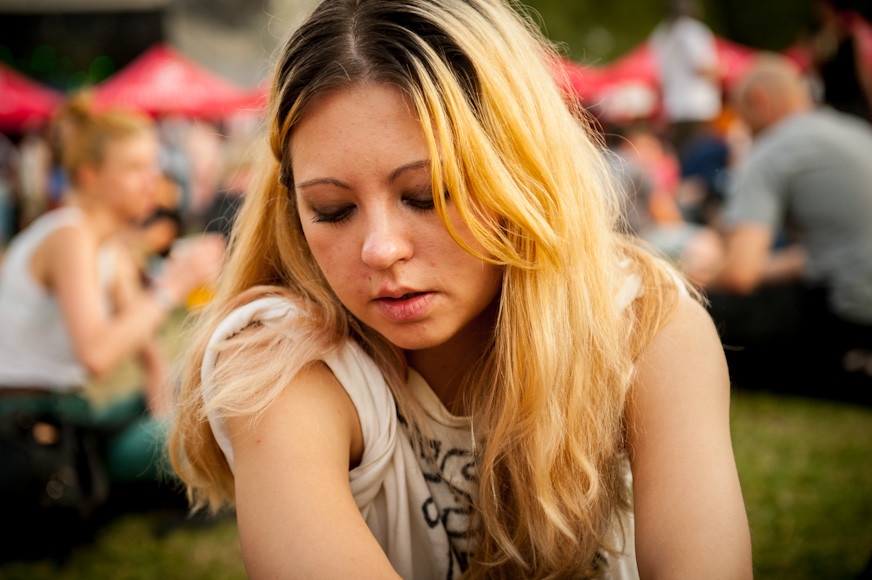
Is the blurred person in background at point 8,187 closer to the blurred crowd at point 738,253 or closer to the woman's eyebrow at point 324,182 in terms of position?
the blurred crowd at point 738,253

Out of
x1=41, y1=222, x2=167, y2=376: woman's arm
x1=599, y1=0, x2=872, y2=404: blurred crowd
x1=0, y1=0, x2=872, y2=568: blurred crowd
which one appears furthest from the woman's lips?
x1=599, y1=0, x2=872, y2=404: blurred crowd

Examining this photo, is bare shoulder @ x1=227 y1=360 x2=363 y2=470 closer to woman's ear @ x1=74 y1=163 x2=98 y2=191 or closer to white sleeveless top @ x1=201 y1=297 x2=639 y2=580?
white sleeveless top @ x1=201 y1=297 x2=639 y2=580

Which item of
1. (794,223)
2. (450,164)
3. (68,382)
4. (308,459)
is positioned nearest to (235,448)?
(308,459)

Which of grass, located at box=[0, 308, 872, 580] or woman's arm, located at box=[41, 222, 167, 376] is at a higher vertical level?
woman's arm, located at box=[41, 222, 167, 376]

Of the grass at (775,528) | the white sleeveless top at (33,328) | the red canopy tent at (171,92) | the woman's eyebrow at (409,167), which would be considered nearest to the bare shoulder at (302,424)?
the woman's eyebrow at (409,167)

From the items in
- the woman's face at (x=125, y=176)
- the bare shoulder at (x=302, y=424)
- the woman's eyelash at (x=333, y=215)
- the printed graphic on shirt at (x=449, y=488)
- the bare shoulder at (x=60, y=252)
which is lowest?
the printed graphic on shirt at (x=449, y=488)

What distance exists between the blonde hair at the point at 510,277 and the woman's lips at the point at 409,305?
14 centimetres

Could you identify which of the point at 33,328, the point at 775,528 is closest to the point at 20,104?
the point at 33,328

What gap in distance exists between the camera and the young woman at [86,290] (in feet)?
10.9

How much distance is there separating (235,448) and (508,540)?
1.90 feet

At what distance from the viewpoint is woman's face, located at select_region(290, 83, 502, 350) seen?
4.25 ft

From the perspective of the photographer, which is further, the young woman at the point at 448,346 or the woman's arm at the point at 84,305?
the woman's arm at the point at 84,305

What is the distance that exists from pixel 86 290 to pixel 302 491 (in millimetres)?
2481

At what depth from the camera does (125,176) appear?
143 inches
